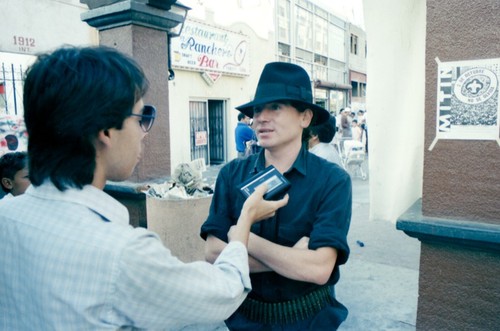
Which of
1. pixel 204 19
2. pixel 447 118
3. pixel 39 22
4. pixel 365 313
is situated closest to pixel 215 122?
pixel 204 19

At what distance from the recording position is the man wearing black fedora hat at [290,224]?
1.67 metres

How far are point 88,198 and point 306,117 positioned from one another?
1.25 metres

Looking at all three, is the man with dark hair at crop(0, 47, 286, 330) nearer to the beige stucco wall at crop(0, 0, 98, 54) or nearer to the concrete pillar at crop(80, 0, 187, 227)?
the concrete pillar at crop(80, 0, 187, 227)

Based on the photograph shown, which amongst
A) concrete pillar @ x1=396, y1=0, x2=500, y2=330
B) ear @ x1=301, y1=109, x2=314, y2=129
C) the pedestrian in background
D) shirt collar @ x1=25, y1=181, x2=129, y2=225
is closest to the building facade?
the pedestrian in background

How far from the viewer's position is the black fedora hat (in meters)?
1.92

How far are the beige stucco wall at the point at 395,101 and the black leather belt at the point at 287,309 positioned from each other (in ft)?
5.00

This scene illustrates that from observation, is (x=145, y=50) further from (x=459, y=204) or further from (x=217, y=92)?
(x=217, y=92)

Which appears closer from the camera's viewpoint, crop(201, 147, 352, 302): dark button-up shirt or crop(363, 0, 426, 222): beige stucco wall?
crop(201, 147, 352, 302): dark button-up shirt

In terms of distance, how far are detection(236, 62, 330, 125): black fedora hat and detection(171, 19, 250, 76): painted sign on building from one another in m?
9.75

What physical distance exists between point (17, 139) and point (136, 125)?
23.3 feet

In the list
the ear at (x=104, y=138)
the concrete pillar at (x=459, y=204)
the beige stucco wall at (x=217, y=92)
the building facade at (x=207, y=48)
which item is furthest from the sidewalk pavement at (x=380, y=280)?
the beige stucco wall at (x=217, y=92)

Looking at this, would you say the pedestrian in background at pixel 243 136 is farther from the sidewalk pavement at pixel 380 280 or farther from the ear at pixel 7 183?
the ear at pixel 7 183

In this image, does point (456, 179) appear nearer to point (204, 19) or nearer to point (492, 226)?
point (492, 226)

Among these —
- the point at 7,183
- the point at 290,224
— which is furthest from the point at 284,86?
the point at 7,183
